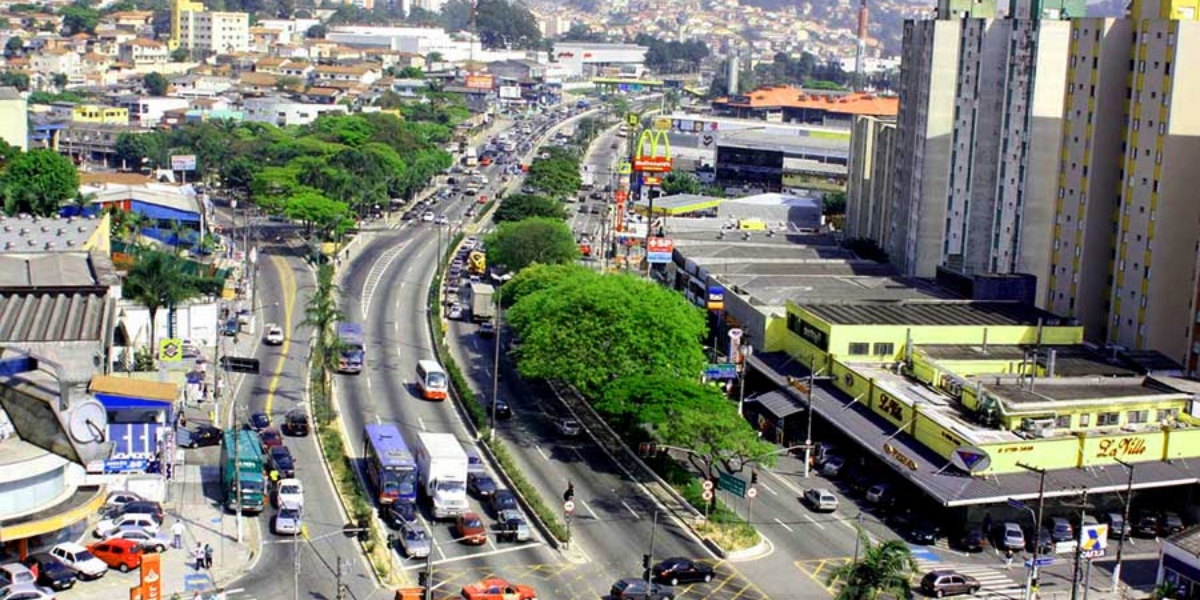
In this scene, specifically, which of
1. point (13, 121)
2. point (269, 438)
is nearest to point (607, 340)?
point (269, 438)

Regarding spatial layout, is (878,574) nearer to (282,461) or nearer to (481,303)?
(282,461)

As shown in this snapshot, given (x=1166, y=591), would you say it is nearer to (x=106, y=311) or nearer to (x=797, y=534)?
(x=797, y=534)

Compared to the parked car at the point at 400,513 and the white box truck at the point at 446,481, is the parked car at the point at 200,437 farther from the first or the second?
the white box truck at the point at 446,481

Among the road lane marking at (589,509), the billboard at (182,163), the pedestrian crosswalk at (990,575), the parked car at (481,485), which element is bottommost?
the pedestrian crosswalk at (990,575)

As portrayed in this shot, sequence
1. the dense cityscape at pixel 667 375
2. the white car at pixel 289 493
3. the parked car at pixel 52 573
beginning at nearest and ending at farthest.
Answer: the parked car at pixel 52 573, the dense cityscape at pixel 667 375, the white car at pixel 289 493

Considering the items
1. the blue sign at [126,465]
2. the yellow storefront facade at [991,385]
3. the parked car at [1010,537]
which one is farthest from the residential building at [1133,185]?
the blue sign at [126,465]
